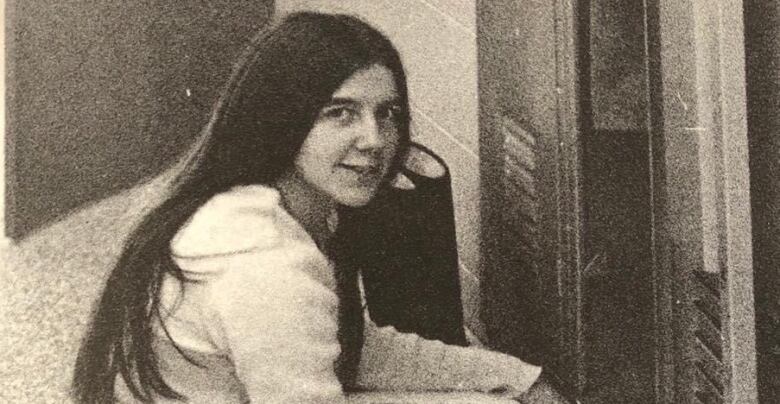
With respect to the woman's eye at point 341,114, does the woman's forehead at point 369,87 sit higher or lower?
higher

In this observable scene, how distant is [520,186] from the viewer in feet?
2.29

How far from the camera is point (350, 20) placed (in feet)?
1.93

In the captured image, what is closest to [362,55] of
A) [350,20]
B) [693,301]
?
[350,20]

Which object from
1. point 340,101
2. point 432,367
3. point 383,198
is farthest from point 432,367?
point 340,101

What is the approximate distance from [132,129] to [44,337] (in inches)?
6.6

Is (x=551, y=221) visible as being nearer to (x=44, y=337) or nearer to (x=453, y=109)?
(x=453, y=109)

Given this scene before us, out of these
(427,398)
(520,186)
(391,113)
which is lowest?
(427,398)

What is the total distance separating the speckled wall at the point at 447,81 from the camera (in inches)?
24.0

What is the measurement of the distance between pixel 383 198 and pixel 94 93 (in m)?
0.24

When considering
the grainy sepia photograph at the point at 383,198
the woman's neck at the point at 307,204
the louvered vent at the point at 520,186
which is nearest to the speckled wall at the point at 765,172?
the grainy sepia photograph at the point at 383,198

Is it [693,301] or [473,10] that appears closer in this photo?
[693,301]

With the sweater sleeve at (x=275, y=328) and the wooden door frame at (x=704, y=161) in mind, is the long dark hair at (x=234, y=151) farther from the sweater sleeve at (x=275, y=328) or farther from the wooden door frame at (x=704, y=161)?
the wooden door frame at (x=704, y=161)

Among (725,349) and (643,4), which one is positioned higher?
(643,4)

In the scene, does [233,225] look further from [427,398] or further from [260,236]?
[427,398]
